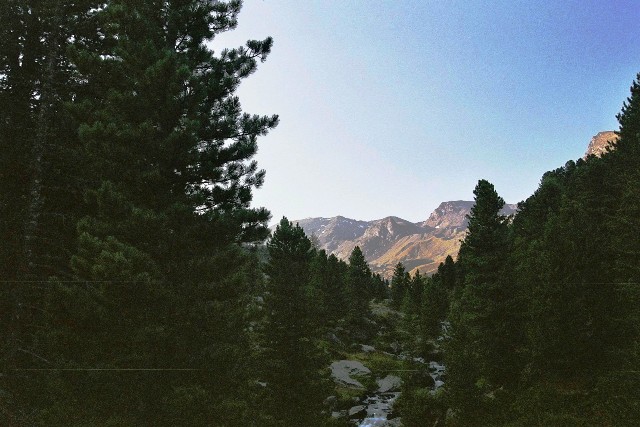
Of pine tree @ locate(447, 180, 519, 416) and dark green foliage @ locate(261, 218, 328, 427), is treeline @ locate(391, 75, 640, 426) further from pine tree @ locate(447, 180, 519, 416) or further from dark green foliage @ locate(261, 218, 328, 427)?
dark green foliage @ locate(261, 218, 328, 427)

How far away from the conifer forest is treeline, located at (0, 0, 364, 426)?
0.06 meters

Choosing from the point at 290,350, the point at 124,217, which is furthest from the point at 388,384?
the point at 124,217

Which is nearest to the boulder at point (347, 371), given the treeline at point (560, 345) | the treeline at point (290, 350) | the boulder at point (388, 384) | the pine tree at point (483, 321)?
the boulder at point (388, 384)

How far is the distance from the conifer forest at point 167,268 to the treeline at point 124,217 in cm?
6

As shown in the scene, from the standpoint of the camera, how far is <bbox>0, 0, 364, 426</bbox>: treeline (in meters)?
11.1

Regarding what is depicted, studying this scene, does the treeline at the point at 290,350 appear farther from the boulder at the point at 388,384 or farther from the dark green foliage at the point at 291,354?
the boulder at the point at 388,384

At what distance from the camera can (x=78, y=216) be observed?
13969 mm

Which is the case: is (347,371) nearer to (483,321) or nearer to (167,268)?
(483,321)

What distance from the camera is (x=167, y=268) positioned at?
491 inches

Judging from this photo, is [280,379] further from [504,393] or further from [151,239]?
[504,393]

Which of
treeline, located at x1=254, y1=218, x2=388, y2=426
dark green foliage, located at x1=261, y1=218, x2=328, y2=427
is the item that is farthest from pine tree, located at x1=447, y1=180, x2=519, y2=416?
dark green foliage, located at x1=261, y1=218, x2=328, y2=427

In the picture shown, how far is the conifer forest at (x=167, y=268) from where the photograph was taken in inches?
444

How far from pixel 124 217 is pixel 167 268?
222 centimetres

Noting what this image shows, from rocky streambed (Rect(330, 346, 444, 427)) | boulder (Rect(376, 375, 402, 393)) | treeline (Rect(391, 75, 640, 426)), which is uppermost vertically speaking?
treeline (Rect(391, 75, 640, 426))
